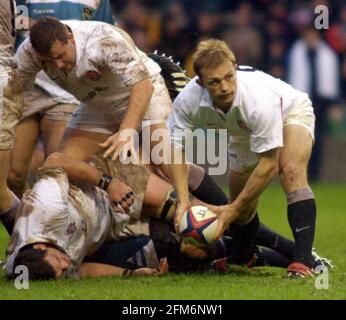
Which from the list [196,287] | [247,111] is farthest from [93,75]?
[196,287]

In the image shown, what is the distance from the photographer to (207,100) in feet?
24.3

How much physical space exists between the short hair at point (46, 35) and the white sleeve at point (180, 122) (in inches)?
33.2

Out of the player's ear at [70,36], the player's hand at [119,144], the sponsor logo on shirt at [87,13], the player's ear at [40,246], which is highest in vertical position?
the player's ear at [70,36]

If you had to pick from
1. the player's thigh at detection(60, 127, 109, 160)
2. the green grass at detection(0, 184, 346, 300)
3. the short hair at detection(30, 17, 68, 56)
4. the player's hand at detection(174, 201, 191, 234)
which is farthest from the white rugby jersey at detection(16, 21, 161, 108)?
the green grass at detection(0, 184, 346, 300)

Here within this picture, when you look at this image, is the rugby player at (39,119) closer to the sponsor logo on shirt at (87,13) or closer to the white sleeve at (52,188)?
the sponsor logo on shirt at (87,13)

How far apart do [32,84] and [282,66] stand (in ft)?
20.5

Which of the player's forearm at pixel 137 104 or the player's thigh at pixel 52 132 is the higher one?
the player's forearm at pixel 137 104

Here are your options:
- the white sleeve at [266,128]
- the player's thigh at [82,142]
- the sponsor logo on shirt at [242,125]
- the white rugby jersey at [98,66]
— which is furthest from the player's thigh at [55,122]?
the white sleeve at [266,128]

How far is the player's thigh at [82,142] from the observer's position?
8.27 meters

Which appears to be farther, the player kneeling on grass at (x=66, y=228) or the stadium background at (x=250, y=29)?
the stadium background at (x=250, y=29)

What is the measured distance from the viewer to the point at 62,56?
24.8 feet

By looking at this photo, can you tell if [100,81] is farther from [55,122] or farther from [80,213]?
[55,122]

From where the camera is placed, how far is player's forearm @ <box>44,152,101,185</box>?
25.2 ft

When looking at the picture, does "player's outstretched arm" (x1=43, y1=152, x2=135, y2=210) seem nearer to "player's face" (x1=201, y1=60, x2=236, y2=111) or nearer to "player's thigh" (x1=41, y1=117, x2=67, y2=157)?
"player's face" (x1=201, y1=60, x2=236, y2=111)
